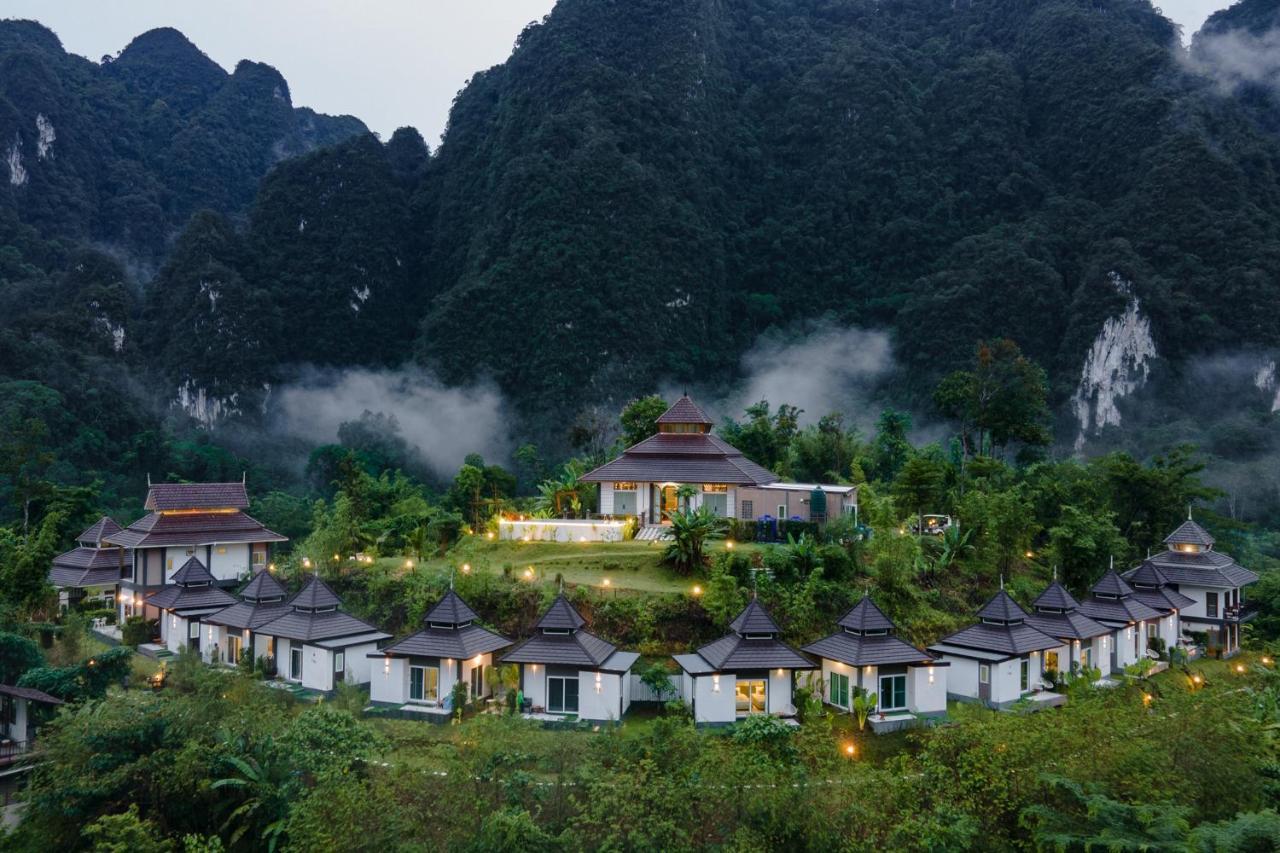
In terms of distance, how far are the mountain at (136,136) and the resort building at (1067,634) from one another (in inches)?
4635

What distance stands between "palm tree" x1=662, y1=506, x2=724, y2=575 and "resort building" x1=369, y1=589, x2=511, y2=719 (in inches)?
292

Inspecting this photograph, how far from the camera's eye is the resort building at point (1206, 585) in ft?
111

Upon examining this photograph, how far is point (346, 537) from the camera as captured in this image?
33844 mm

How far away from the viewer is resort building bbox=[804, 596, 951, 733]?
76.7ft

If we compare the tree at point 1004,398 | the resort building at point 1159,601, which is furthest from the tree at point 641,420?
the resort building at point 1159,601

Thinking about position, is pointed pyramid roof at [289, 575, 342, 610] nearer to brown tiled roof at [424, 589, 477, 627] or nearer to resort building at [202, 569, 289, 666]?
resort building at [202, 569, 289, 666]

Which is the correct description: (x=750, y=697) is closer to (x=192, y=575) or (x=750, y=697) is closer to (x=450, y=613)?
(x=450, y=613)

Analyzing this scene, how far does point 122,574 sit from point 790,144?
99431 millimetres

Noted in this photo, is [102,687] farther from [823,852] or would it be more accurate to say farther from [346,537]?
[823,852]

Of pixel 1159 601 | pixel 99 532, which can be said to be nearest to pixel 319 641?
pixel 99 532

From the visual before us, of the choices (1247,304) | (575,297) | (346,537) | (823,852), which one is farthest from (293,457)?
(1247,304)

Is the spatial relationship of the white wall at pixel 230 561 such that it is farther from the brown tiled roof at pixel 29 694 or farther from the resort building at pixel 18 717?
the brown tiled roof at pixel 29 694

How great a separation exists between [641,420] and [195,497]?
73.2 feet

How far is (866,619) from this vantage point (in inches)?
952
